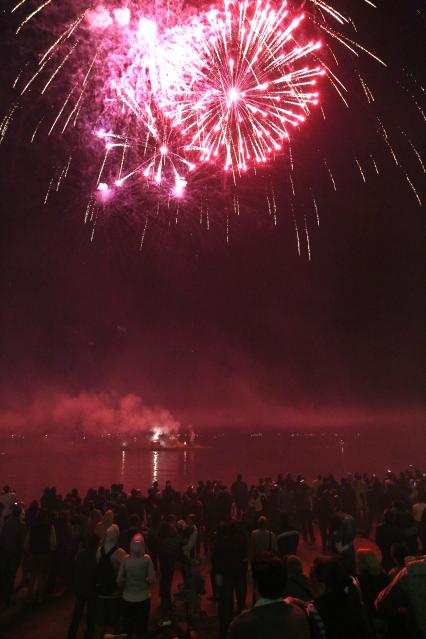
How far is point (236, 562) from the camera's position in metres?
6.58

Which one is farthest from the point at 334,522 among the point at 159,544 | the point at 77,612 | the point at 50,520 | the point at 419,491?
the point at 419,491

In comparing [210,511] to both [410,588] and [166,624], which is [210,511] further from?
[410,588]

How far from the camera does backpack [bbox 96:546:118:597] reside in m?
5.95

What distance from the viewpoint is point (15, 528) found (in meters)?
8.12

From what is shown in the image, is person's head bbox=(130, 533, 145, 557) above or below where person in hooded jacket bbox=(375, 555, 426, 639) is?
above

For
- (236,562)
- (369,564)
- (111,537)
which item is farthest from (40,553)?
(369,564)

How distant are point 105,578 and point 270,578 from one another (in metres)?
3.97


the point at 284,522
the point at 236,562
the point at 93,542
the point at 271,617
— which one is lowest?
the point at 271,617

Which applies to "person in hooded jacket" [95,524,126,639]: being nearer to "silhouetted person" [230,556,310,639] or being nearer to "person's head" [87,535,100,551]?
"person's head" [87,535,100,551]

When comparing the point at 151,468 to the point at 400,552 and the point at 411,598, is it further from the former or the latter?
the point at 411,598

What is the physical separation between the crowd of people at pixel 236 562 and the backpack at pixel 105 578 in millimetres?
14

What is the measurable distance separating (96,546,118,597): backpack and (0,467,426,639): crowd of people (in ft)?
0.05

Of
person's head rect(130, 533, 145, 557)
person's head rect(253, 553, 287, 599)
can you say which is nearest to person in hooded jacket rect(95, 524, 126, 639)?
person's head rect(130, 533, 145, 557)

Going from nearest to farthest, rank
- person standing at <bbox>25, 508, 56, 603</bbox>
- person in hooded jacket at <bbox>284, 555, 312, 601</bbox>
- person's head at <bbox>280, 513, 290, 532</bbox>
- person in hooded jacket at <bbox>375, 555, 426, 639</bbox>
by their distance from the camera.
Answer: person in hooded jacket at <bbox>375, 555, 426, 639</bbox>, person in hooded jacket at <bbox>284, 555, 312, 601</bbox>, person's head at <bbox>280, 513, 290, 532</bbox>, person standing at <bbox>25, 508, 56, 603</bbox>
